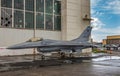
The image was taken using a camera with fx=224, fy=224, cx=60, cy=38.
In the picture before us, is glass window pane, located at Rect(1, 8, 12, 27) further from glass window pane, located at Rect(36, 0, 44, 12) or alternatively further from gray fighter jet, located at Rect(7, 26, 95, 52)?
gray fighter jet, located at Rect(7, 26, 95, 52)

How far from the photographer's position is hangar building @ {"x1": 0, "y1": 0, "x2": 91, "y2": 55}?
3216cm

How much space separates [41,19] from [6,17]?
6330mm

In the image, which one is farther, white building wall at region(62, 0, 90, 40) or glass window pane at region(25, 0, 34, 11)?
white building wall at region(62, 0, 90, 40)

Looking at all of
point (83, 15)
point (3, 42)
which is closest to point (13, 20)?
point (3, 42)

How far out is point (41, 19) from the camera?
119ft

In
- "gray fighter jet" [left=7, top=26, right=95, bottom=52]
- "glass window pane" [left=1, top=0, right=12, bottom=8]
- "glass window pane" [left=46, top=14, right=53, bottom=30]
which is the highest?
"glass window pane" [left=1, top=0, right=12, bottom=8]

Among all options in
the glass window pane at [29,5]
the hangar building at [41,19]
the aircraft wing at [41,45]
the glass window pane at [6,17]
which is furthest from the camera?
the glass window pane at [29,5]

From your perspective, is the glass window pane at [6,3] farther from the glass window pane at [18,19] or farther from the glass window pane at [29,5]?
the glass window pane at [29,5]

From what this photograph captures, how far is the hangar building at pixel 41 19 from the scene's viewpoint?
32156mm

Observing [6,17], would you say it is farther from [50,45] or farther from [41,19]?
[50,45]

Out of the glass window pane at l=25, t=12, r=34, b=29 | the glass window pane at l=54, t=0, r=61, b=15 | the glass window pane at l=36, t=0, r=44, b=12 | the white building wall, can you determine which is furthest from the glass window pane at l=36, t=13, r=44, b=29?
the white building wall

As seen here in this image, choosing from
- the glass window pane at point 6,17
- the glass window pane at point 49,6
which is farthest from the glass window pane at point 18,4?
the glass window pane at point 49,6

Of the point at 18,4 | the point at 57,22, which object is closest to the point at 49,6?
the point at 57,22

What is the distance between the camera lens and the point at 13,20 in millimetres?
32875
